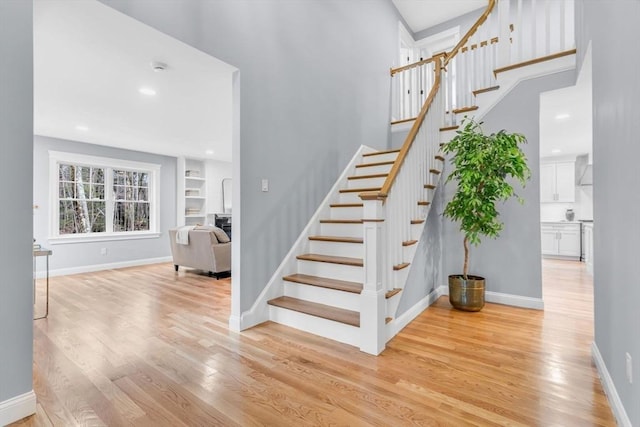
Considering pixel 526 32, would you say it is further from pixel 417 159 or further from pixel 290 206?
pixel 290 206

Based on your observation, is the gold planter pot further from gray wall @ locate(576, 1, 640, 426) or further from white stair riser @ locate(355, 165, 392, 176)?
white stair riser @ locate(355, 165, 392, 176)

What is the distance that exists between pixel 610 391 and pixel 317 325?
1.83 meters

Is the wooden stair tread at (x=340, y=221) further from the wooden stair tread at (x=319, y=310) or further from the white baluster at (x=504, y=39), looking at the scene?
the white baluster at (x=504, y=39)

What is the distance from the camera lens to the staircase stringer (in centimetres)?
278

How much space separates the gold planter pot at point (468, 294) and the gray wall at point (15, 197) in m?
3.36

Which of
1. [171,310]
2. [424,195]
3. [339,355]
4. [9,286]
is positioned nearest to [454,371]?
[339,355]

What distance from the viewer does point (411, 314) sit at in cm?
291

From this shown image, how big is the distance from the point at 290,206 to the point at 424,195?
4.73 feet

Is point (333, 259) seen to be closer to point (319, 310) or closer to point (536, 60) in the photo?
point (319, 310)

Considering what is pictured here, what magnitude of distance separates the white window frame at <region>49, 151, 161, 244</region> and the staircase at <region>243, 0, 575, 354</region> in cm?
460

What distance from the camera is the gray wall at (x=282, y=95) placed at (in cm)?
248

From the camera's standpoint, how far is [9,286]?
1.49 meters

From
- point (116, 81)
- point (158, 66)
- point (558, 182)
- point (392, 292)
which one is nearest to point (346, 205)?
point (392, 292)

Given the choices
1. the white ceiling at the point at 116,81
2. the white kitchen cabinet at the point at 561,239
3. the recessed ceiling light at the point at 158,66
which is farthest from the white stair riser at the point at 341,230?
the white kitchen cabinet at the point at 561,239
